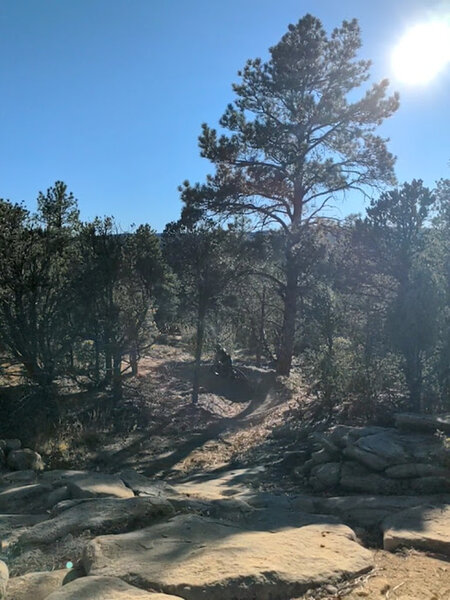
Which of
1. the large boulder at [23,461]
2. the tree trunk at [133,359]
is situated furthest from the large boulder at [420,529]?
the tree trunk at [133,359]

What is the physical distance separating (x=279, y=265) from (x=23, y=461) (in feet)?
36.8

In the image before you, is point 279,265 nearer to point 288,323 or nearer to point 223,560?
point 288,323

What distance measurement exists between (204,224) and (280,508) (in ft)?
33.6

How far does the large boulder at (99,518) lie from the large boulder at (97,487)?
0.98 metres

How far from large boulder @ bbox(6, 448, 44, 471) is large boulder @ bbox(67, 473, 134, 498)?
1970mm

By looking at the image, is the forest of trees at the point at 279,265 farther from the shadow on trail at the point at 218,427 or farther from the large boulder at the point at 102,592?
the large boulder at the point at 102,592

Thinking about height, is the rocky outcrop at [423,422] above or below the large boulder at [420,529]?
above

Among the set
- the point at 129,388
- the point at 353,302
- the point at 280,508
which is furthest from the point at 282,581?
the point at 129,388

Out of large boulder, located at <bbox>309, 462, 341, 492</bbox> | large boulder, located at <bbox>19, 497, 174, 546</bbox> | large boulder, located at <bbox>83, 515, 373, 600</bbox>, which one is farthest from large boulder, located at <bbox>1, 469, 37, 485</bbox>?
large boulder, located at <bbox>309, 462, 341, 492</bbox>

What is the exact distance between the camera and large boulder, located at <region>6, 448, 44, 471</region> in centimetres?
853

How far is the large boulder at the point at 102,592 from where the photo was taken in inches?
111

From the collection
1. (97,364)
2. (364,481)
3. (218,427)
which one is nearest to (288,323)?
(218,427)

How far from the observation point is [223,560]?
11.4 ft

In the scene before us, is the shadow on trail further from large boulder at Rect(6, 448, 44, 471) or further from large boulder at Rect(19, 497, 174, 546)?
large boulder at Rect(19, 497, 174, 546)
